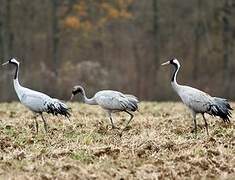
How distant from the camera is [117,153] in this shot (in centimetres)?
878

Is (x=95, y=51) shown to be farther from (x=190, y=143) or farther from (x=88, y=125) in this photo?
(x=190, y=143)

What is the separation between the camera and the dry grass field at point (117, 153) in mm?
7766

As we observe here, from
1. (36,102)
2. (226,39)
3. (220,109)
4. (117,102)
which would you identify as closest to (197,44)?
(226,39)

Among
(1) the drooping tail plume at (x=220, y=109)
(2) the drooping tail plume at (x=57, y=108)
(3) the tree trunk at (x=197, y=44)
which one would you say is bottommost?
(3) the tree trunk at (x=197, y=44)

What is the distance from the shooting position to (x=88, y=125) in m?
13.1

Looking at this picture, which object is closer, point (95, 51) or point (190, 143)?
point (190, 143)

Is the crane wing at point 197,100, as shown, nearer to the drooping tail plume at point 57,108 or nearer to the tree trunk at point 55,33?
the drooping tail plume at point 57,108

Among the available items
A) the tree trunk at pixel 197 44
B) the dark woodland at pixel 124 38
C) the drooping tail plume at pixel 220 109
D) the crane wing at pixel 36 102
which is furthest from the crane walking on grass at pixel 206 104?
the tree trunk at pixel 197 44

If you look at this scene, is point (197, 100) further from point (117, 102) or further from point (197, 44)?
point (197, 44)

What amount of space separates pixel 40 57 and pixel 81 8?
415 cm

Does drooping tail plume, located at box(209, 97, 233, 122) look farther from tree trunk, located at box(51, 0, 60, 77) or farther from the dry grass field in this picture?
tree trunk, located at box(51, 0, 60, 77)

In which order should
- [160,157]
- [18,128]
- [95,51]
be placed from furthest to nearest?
[95,51] → [18,128] → [160,157]

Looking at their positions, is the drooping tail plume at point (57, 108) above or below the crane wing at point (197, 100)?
Answer: below

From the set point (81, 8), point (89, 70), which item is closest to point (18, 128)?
point (89, 70)
